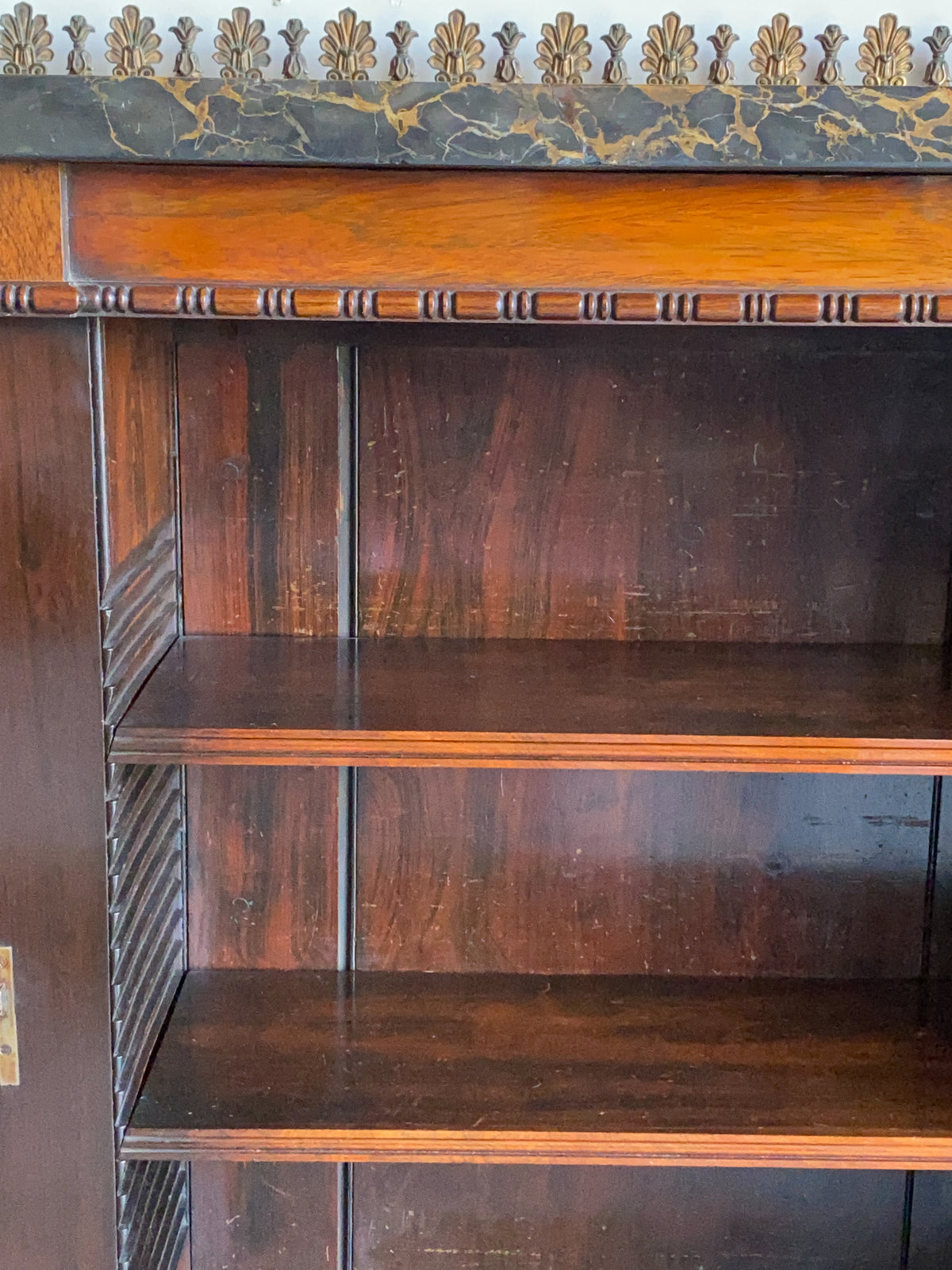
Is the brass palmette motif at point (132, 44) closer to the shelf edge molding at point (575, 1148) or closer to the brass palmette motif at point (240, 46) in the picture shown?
the brass palmette motif at point (240, 46)

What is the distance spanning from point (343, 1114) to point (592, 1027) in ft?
0.77

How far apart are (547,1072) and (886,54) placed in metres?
0.75

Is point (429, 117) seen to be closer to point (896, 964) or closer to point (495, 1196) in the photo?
point (896, 964)

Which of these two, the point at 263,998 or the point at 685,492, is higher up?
the point at 685,492

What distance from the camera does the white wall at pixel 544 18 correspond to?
0.69m

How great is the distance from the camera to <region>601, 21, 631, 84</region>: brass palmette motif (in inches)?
25.7

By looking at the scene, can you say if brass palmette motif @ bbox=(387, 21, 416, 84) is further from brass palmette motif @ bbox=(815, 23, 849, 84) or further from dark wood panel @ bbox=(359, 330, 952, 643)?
dark wood panel @ bbox=(359, 330, 952, 643)

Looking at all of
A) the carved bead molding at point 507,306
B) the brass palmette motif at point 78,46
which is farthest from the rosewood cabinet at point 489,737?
the brass palmette motif at point 78,46

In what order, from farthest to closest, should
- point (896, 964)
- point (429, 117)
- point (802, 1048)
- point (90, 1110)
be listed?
point (896, 964) → point (802, 1048) → point (90, 1110) → point (429, 117)

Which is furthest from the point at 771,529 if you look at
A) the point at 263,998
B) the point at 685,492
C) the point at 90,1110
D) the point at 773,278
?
the point at 90,1110

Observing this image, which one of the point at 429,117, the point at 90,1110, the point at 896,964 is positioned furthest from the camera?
the point at 896,964

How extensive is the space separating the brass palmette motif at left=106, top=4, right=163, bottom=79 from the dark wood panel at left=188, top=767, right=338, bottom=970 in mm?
594

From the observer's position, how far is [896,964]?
42.9 inches

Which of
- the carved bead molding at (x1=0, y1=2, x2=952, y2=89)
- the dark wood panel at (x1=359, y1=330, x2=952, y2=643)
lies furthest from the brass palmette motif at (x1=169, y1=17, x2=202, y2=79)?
the dark wood panel at (x1=359, y1=330, x2=952, y2=643)
